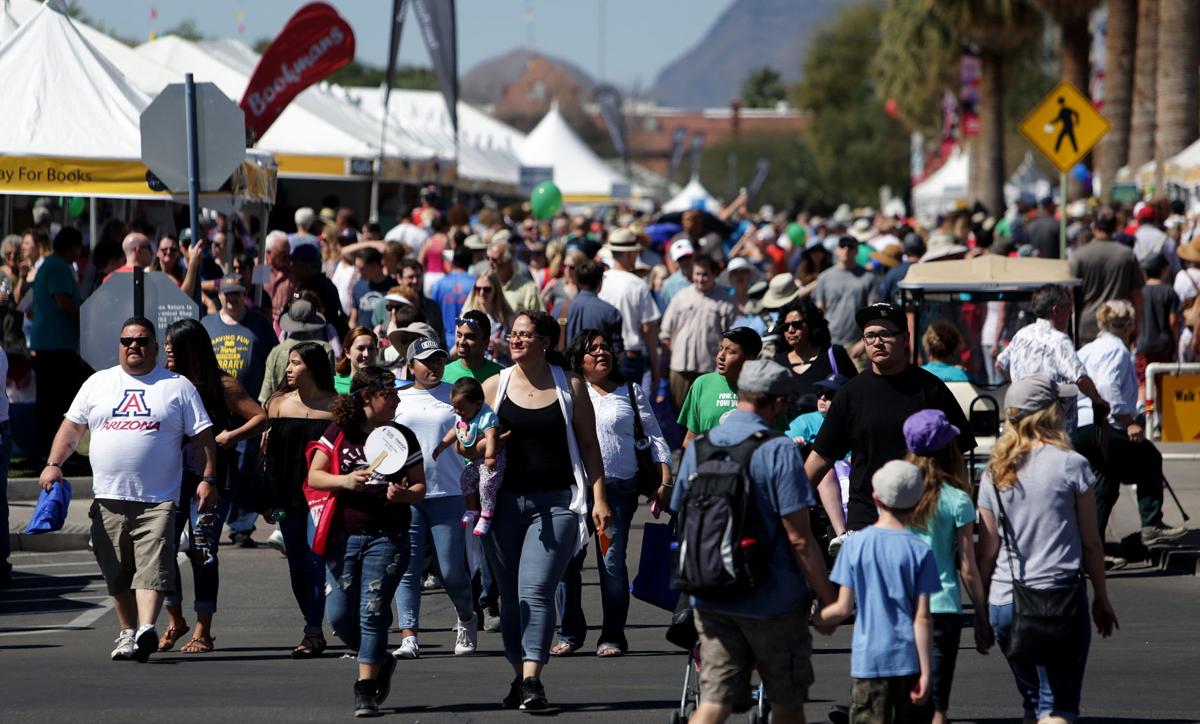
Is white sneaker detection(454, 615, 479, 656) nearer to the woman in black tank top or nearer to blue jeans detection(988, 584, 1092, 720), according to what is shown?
the woman in black tank top

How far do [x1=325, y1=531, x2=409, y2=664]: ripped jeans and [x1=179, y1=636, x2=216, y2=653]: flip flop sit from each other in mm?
1468

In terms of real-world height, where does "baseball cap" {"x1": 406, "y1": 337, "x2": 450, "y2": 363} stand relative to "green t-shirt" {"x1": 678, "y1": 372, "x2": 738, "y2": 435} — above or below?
above

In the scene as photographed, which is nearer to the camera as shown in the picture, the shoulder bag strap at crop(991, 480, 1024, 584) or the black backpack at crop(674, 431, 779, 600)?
the black backpack at crop(674, 431, 779, 600)

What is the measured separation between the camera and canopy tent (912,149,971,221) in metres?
57.8

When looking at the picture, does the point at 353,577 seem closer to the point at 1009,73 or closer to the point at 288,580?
the point at 288,580

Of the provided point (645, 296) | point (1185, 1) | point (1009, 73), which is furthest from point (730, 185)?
point (645, 296)

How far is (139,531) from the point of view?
9383 millimetres

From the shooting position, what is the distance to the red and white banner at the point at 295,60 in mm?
Answer: 16891

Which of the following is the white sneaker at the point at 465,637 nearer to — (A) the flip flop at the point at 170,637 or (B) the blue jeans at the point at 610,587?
(B) the blue jeans at the point at 610,587

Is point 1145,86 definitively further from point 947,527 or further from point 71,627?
point 947,527

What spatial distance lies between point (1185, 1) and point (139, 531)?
73.7ft

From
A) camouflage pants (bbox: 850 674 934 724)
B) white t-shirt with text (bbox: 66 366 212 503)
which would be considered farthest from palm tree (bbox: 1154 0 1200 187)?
camouflage pants (bbox: 850 674 934 724)

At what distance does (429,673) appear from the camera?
29.8 ft

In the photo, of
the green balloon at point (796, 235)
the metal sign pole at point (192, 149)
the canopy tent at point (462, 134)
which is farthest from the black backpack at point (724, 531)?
the green balloon at point (796, 235)
